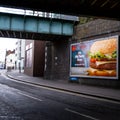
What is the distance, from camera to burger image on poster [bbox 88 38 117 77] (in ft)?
106

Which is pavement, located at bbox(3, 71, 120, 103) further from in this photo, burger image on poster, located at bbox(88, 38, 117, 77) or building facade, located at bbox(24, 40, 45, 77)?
building facade, located at bbox(24, 40, 45, 77)

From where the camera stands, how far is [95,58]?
116 ft

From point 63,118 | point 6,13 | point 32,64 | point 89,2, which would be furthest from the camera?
point 32,64

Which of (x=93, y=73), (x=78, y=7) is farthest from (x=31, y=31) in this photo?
(x=78, y=7)

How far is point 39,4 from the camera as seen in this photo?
2091 cm

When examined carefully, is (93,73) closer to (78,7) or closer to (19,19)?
(19,19)

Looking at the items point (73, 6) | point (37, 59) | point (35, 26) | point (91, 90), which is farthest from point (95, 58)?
point (37, 59)

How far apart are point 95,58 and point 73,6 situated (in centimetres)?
1459

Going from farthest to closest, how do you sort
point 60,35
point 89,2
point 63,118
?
point 60,35 → point 89,2 → point 63,118

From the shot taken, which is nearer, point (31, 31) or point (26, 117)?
point (26, 117)

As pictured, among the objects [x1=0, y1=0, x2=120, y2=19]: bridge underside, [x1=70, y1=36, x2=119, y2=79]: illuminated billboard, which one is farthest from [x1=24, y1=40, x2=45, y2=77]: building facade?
[x1=0, y1=0, x2=120, y2=19]: bridge underside

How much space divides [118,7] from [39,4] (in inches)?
204

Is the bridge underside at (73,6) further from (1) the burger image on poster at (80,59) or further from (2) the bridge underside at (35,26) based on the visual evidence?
(2) the bridge underside at (35,26)

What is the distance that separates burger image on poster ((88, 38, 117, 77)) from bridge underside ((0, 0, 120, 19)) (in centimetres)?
943
